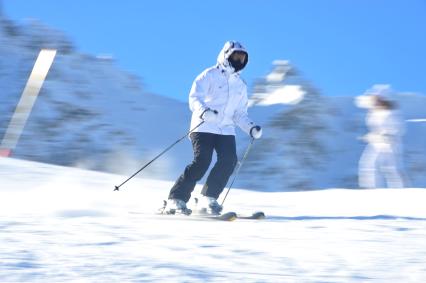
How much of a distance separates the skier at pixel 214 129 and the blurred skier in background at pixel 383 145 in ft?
12.8

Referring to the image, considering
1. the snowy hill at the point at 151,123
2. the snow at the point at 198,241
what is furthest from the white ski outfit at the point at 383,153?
the snowy hill at the point at 151,123

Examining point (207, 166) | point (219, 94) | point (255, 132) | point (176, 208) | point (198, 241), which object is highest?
point (219, 94)

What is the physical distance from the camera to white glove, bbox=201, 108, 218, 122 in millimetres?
5219

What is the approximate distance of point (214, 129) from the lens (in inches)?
215

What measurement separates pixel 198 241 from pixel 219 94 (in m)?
2.07

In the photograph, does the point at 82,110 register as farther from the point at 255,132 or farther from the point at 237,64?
the point at 237,64

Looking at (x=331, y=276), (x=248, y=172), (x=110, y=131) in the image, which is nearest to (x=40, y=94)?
(x=110, y=131)

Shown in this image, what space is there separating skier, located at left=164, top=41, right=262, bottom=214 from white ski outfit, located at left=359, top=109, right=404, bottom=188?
3908 millimetres

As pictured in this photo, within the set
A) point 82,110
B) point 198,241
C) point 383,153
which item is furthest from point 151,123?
point 198,241

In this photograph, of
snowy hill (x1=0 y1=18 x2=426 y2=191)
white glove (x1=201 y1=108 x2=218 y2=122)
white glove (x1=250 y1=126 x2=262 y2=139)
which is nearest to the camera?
white glove (x1=201 y1=108 x2=218 y2=122)

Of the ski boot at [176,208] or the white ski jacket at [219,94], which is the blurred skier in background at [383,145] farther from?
the ski boot at [176,208]

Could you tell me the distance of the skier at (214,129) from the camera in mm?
5395

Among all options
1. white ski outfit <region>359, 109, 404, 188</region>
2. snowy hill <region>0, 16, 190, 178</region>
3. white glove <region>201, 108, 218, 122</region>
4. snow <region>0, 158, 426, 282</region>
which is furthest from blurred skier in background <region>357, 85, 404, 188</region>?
snowy hill <region>0, 16, 190, 178</region>

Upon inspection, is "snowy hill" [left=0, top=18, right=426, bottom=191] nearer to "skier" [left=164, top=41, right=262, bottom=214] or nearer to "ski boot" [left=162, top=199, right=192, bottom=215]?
"skier" [left=164, top=41, right=262, bottom=214]
